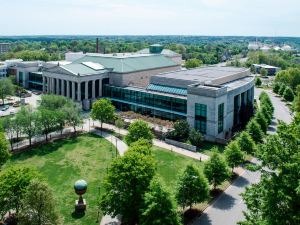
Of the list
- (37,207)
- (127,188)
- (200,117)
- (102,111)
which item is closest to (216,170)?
(127,188)

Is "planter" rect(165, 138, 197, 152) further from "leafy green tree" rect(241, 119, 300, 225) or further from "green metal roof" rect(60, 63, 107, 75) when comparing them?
"green metal roof" rect(60, 63, 107, 75)

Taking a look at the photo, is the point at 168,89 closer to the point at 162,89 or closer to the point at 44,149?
the point at 162,89

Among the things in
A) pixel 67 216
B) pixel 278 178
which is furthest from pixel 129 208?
pixel 278 178

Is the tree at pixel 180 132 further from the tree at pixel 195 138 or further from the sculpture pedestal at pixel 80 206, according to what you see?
the sculpture pedestal at pixel 80 206

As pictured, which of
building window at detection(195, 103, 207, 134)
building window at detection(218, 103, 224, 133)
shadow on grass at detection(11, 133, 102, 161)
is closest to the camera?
shadow on grass at detection(11, 133, 102, 161)

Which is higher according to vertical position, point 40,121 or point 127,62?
point 127,62

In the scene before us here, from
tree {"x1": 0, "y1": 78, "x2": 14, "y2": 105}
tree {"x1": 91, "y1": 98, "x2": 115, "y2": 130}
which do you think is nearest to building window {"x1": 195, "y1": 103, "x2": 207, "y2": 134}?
tree {"x1": 91, "y1": 98, "x2": 115, "y2": 130}
